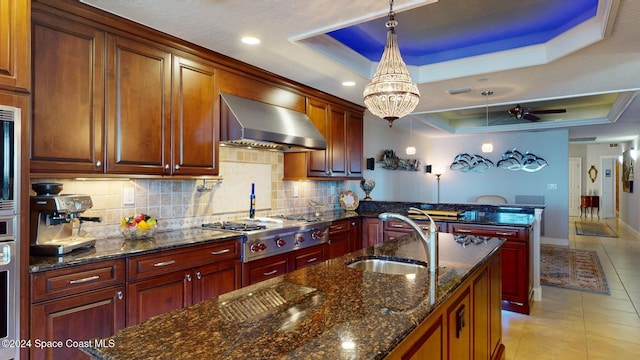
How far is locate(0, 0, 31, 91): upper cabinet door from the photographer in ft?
5.49

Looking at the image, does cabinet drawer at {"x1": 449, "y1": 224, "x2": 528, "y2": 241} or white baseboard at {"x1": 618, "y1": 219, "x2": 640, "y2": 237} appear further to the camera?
white baseboard at {"x1": 618, "y1": 219, "x2": 640, "y2": 237}

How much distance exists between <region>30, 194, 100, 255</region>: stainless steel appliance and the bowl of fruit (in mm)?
365

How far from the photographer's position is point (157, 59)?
2.64 m

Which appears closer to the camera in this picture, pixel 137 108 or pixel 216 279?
pixel 137 108

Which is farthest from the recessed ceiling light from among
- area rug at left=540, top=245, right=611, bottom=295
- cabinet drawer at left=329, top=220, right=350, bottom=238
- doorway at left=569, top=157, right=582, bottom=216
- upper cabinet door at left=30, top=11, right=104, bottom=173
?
doorway at left=569, top=157, right=582, bottom=216

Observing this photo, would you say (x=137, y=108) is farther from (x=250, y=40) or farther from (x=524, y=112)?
(x=524, y=112)

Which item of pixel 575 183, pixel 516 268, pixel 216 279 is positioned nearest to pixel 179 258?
pixel 216 279

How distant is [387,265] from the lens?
202cm

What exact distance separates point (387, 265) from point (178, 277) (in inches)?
55.0

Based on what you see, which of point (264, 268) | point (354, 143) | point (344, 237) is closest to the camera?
point (264, 268)

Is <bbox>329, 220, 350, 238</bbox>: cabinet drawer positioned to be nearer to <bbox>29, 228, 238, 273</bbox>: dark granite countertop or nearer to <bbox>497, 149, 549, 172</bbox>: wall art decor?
<bbox>29, 228, 238, 273</bbox>: dark granite countertop

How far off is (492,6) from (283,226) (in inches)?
101

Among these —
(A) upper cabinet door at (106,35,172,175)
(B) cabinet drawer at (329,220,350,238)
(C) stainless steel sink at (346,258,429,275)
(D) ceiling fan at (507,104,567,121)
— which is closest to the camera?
(C) stainless steel sink at (346,258,429,275)

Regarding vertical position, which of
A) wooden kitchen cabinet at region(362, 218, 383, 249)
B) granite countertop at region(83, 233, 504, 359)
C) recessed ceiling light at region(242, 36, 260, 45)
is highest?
recessed ceiling light at region(242, 36, 260, 45)
